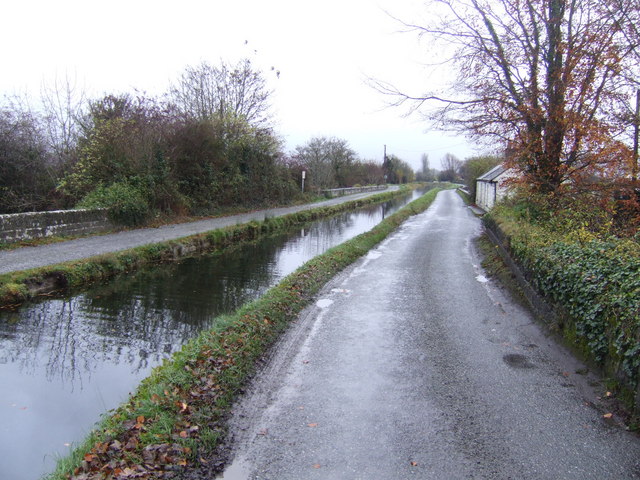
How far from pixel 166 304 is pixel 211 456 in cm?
531

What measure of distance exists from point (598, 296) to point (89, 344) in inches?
262

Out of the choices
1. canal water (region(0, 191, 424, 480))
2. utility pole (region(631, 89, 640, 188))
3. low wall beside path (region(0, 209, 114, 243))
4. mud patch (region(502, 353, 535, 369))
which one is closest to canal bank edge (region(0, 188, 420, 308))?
canal water (region(0, 191, 424, 480))

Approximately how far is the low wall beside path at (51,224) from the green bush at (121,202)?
0.38m

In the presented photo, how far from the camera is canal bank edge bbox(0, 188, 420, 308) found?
8195 mm

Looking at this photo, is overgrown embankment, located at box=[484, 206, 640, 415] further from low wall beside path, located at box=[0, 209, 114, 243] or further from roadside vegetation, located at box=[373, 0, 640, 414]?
low wall beside path, located at box=[0, 209, 114, 243]

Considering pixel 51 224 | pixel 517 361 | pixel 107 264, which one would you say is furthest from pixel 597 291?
pixel 51 224

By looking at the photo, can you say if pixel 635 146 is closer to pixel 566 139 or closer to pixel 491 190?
pixel 566 139

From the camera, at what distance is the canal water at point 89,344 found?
430cm

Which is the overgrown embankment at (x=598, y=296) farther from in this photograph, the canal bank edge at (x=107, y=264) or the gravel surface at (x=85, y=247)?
the gravel surface at (x=85, y=247)

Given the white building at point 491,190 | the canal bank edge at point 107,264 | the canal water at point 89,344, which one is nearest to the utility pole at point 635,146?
the canal water at point 89,344

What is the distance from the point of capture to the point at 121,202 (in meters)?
15.2

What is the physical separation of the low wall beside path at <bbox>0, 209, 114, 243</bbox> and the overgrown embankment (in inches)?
478

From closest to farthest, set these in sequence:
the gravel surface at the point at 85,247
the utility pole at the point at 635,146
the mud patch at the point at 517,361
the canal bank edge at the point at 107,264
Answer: the mud patch at the point at 517,361 < the canal bank edge at the point at 107,264 < the gravel surface at the point at 85,247 < the utility pole at the point at 635,146

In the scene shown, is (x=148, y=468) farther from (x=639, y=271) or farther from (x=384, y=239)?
(x=384, y=239)
